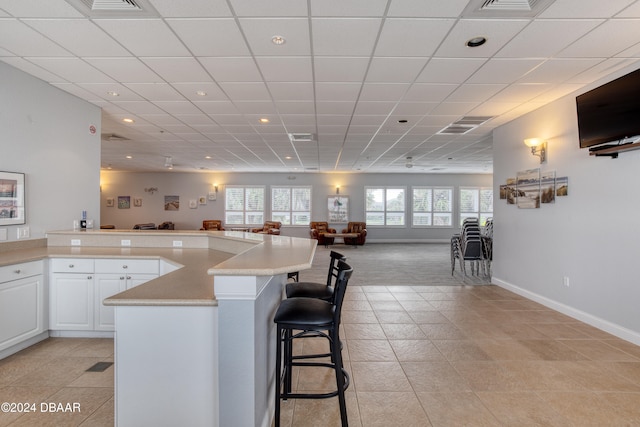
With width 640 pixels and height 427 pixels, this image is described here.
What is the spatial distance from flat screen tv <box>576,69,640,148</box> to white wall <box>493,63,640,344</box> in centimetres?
31

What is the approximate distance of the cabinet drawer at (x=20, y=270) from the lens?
8.70ft

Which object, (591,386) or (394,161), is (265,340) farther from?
(394,161)

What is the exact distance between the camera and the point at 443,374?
2.53 metres

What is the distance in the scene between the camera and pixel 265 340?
6.30 ft

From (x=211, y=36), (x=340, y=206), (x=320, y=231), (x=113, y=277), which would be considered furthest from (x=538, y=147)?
(x=340, y=206)

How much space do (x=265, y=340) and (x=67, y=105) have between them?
13.4 feet

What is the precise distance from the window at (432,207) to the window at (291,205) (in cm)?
440

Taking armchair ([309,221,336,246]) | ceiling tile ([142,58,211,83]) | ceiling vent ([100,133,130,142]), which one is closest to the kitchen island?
ceiling tile ([142,58,211,83])

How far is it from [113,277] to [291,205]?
9361mm

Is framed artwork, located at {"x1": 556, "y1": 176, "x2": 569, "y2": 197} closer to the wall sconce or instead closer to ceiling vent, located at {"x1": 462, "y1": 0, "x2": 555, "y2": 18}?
the wall sconce

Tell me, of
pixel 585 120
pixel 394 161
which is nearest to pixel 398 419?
pixel 585 120

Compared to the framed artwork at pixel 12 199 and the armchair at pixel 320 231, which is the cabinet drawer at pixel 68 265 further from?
the armchair at pixel 320 231

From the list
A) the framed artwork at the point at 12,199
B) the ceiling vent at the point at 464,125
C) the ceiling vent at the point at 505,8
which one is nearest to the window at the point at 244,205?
the ceiling vent at the point at 464,125

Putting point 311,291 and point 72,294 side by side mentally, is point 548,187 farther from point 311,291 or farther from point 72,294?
point 72,294
